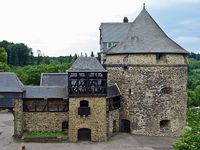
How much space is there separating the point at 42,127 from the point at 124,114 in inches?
271

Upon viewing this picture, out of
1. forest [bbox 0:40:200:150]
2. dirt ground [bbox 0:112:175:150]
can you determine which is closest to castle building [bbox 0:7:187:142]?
dirt ground [bbox 0:112:175:150]

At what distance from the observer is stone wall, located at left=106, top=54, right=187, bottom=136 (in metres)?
36.1

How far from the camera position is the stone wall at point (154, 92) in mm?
36062

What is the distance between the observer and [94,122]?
34125mm

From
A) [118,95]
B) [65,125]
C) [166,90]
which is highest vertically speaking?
[166,90]

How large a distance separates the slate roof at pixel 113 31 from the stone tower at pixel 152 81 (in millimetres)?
11086

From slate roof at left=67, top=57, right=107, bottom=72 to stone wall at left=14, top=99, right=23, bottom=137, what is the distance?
462 centimetres

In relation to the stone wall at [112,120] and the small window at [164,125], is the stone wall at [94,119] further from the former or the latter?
the small window at [164,125]

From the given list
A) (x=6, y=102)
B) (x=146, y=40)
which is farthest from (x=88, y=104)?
(x=146, y=40)

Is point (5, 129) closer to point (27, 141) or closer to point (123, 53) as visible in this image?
point (27, 141)

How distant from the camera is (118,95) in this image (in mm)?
37156

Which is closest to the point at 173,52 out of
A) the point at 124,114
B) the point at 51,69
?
the point at 124,114

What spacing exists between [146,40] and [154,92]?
13.9 feet

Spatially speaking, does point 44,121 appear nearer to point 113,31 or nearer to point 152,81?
point 152,81
